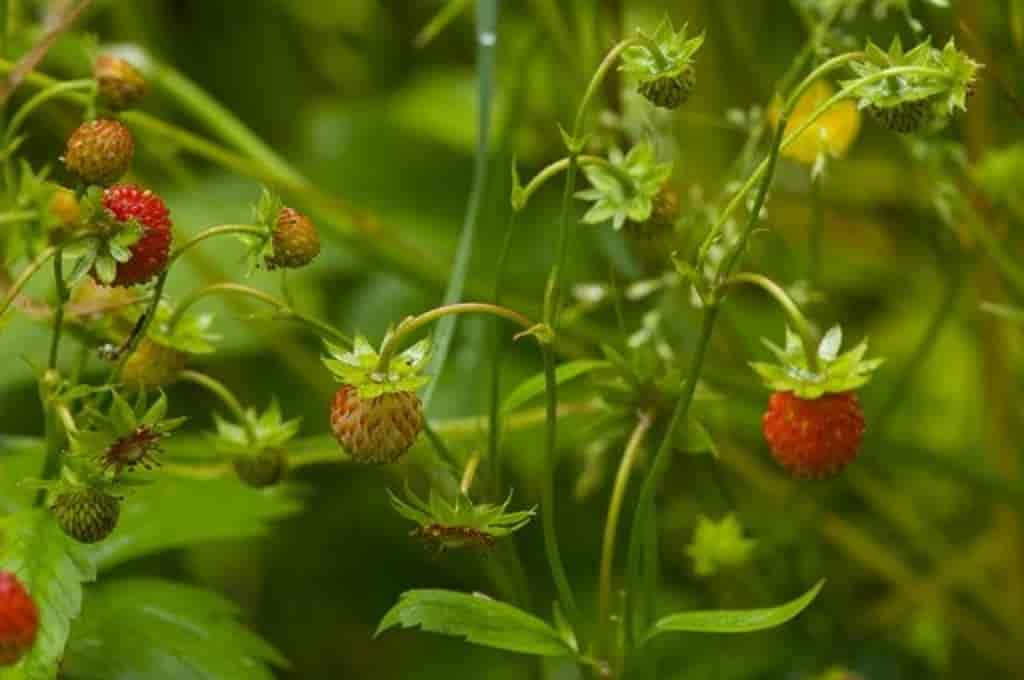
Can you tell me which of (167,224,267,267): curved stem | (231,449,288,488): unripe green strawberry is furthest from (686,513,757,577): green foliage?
(167,224,267,267): curved stem

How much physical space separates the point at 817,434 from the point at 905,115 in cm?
14

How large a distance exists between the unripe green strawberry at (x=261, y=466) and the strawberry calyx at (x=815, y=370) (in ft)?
0.86

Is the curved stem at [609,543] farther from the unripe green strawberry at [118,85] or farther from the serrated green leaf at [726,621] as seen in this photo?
the unripe green strawberry at [118,85]

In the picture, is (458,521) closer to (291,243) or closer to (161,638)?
(291,243)

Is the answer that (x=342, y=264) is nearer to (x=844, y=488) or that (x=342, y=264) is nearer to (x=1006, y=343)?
(x=844, y=488)

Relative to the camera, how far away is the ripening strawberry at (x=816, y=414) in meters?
0.69

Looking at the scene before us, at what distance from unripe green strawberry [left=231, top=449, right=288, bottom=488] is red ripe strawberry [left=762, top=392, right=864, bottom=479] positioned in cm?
27

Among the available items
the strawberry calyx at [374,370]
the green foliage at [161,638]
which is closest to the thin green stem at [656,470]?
the strawberry calyx at [374,370]

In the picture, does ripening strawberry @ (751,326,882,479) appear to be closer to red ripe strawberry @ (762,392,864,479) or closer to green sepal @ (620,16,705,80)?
red ripe strawberry @ (762,392,864,479)

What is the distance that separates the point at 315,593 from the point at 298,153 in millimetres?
625

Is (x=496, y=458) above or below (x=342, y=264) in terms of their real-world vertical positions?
above

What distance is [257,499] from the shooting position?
101cm

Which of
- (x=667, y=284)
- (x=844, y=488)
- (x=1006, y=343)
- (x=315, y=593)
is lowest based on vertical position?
(x=315, y=593)

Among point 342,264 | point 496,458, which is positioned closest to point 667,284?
point 496,458
